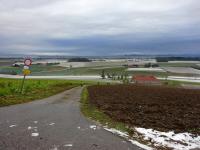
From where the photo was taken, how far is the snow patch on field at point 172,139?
7586 millimetres

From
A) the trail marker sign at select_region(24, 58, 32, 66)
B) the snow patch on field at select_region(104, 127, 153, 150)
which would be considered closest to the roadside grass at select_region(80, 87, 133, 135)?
the snow patch on field at select_region(104, 127, 153, 150)

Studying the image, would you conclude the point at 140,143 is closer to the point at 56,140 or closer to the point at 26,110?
the point at 56,140

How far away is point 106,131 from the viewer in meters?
8.77

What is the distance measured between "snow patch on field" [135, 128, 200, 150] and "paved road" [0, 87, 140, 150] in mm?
913

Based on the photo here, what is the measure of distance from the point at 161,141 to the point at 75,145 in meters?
2.19

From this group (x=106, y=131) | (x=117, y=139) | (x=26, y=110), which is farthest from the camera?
(x=26, y=110)

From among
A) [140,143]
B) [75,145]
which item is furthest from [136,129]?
[75,145]

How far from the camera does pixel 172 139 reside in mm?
8102

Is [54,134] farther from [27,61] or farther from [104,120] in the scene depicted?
[27,61]

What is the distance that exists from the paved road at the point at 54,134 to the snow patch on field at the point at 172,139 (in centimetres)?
91

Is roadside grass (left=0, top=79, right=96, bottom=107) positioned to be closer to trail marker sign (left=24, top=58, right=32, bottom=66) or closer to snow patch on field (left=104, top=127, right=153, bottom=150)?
trail marker sign (left=24, top=58, right=32, bottom=66)

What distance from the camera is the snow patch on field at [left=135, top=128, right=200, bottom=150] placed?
7.59m

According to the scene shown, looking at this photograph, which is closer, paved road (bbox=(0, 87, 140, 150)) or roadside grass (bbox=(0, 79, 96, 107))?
paved road (bbox=(0, 87, 140, 150))

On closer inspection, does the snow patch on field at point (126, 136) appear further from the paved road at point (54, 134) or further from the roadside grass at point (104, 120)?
the roadside grass at point (104, 120)
